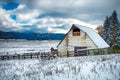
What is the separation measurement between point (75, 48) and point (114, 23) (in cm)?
2295

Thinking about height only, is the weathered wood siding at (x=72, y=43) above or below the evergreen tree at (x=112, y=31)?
below

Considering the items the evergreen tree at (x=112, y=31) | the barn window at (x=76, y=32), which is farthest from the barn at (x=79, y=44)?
the evergreen tree at (x=112, y=31)

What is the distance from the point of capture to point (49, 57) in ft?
91.8

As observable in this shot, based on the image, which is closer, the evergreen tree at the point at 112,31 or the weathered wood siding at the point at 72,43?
the weathered wood siding at the point at 72,43

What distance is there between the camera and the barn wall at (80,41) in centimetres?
3237

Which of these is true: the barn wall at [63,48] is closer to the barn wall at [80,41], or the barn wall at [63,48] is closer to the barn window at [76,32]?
the barn wall at [80,41]

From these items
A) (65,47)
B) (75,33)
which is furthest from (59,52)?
(75,33)

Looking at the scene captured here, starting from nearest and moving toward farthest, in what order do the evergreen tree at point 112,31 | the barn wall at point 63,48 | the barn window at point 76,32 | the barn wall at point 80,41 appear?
the barn wall at point 80,41, the barn window at point 76,32, the barn wall at point 63,48, the evergreen tree at point 112,31

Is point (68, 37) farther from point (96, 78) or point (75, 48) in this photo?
point (96, 78)

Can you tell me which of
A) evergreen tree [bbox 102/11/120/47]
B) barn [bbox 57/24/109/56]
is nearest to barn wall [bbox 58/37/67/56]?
barn [bbox 57/24/109/56]

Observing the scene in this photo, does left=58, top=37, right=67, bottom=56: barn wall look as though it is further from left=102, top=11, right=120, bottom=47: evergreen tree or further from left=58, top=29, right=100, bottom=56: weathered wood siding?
left=102, top=11, right=120, bottom=47: evergreen tree

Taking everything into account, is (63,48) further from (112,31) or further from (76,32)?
(112,31)

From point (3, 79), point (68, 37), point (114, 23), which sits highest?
point (114, 23)

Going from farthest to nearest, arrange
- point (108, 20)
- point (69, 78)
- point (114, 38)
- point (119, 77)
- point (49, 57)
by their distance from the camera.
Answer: point (108, 20)
point (114, 38)
point (49, 57)
point (69, 78)
point (119, 77)
